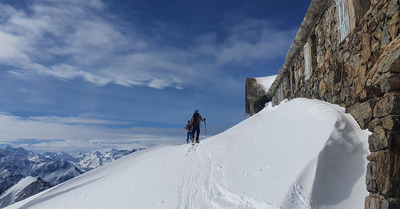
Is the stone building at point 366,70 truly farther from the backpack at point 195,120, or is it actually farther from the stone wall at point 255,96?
the stone wall at point 255,96

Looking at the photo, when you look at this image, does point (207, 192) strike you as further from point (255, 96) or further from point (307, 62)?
point (255, 96)

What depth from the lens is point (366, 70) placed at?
462 centimetres

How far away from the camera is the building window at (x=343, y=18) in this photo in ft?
18.1

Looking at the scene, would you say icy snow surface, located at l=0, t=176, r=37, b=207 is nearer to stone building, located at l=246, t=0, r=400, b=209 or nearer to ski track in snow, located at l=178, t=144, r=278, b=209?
ski track in snow, located at l=178, t=144, r=278, b=209

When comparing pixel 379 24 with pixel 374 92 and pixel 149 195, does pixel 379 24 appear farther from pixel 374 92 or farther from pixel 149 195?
pixel 149 195

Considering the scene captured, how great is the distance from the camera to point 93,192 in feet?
27.5

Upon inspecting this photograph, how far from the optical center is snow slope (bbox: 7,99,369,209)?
4289 mm

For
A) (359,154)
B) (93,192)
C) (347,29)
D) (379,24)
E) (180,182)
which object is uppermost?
(347,29)

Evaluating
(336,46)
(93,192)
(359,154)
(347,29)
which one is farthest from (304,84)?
(93,192)

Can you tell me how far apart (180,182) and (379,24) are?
5502mm

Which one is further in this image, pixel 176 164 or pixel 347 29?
pixel 176 164

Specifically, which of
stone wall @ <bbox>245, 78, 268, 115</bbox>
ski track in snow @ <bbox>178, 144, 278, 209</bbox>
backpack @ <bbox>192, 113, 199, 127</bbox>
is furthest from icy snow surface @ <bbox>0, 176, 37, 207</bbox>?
ski track in snow @ <bbox>178, 144, 278, 209</bbox>

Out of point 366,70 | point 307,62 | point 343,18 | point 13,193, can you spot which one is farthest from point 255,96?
point 13,193

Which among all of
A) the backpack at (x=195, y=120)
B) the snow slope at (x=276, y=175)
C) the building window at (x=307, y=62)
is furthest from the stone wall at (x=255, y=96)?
the snow slope at (x=276, y=175)
